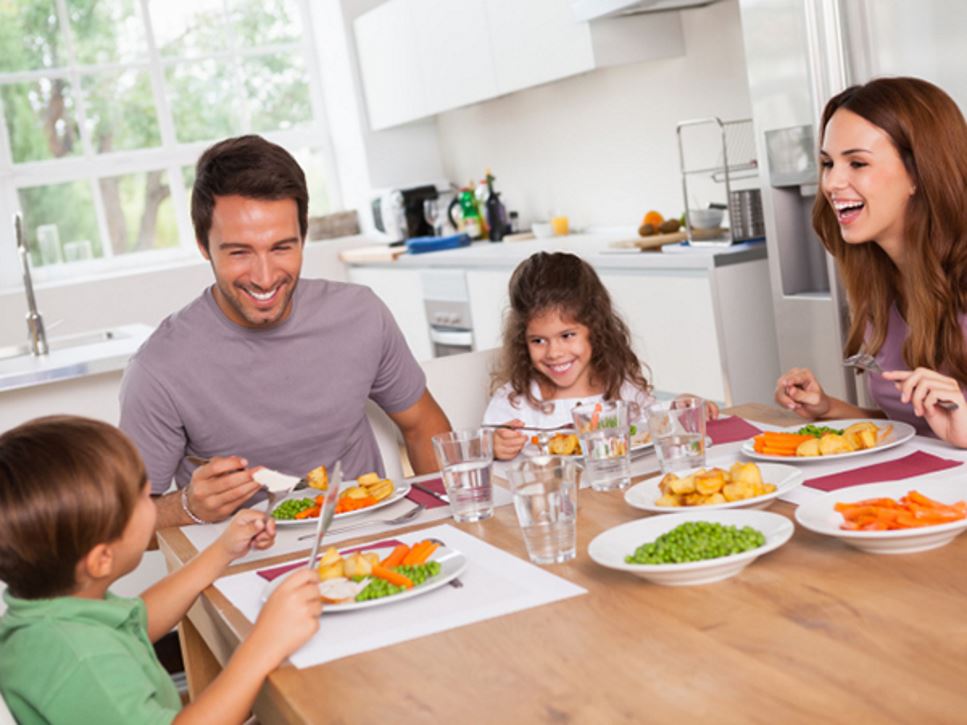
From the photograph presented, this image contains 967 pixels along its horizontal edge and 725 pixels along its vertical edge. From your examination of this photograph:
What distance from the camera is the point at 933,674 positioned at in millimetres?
971

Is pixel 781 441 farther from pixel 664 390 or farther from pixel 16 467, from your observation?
pixel 664 390

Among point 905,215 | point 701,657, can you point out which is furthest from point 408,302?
point 701,657

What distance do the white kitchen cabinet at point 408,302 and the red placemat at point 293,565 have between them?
12.8ft

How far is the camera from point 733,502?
4.83 feet

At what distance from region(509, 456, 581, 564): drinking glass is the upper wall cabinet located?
3025 millimetres

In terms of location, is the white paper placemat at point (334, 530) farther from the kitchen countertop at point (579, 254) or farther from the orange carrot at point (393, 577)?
the kitchen countertop at point (579, 254)

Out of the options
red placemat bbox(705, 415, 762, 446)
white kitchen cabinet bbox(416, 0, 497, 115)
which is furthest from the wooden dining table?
white kitchen cabinet bbox(416, 0, 497, 115)

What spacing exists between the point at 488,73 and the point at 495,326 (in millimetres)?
1109

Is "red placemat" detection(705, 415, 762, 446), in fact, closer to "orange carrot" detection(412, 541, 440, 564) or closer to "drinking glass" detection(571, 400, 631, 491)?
"drinking glass" detection(571, 400, 631, 491)

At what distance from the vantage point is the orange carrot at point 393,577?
1.36 meters

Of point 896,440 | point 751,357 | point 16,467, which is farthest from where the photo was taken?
point 751,357

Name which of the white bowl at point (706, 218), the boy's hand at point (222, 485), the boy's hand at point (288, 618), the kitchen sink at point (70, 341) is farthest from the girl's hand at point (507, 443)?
the kitchen sink at point (70, 341)

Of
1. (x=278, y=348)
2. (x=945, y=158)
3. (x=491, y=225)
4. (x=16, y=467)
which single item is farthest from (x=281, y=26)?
(x=16, y=467)

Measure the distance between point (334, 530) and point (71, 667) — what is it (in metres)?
0.54
